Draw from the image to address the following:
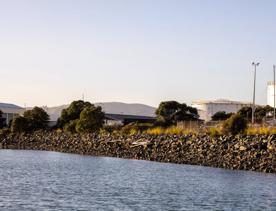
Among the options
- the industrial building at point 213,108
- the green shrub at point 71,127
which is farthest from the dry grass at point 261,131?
the industrial building at point 213,108

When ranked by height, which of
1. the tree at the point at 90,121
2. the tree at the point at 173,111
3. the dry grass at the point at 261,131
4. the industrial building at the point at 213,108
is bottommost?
the dry grass at the point at 261,131

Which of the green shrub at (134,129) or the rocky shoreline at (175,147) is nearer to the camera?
the rocky shoreline at (175,147)

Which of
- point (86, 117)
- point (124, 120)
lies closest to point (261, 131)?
point (86, 117)

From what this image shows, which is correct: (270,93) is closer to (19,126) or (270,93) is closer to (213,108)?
(213,108)

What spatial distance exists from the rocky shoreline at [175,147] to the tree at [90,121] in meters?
2.76

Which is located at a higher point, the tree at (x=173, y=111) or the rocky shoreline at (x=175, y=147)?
the tree at (x=173, y=111)

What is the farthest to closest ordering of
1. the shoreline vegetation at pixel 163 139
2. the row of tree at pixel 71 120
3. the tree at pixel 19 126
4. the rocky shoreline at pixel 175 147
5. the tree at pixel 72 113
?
the tree at pixel 72 113 → the tree at pixel 19 126 → the row of tree at pixel 71 120 → the shoreline vegetation at pixel 163 139 → the rocky shoreline at pixel 175 147

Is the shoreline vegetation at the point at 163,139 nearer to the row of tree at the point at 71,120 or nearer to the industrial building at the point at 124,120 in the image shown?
the row of tree at the point at 71,120

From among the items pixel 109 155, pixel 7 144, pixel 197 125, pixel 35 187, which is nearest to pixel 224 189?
pixel 35 187

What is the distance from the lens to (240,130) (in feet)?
237

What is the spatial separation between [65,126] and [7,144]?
10049mm

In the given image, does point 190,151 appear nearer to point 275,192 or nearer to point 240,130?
point 240,130

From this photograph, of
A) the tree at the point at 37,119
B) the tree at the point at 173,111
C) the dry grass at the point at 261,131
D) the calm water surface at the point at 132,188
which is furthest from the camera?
the tree at the point at 173,111

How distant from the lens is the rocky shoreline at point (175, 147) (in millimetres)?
60869
